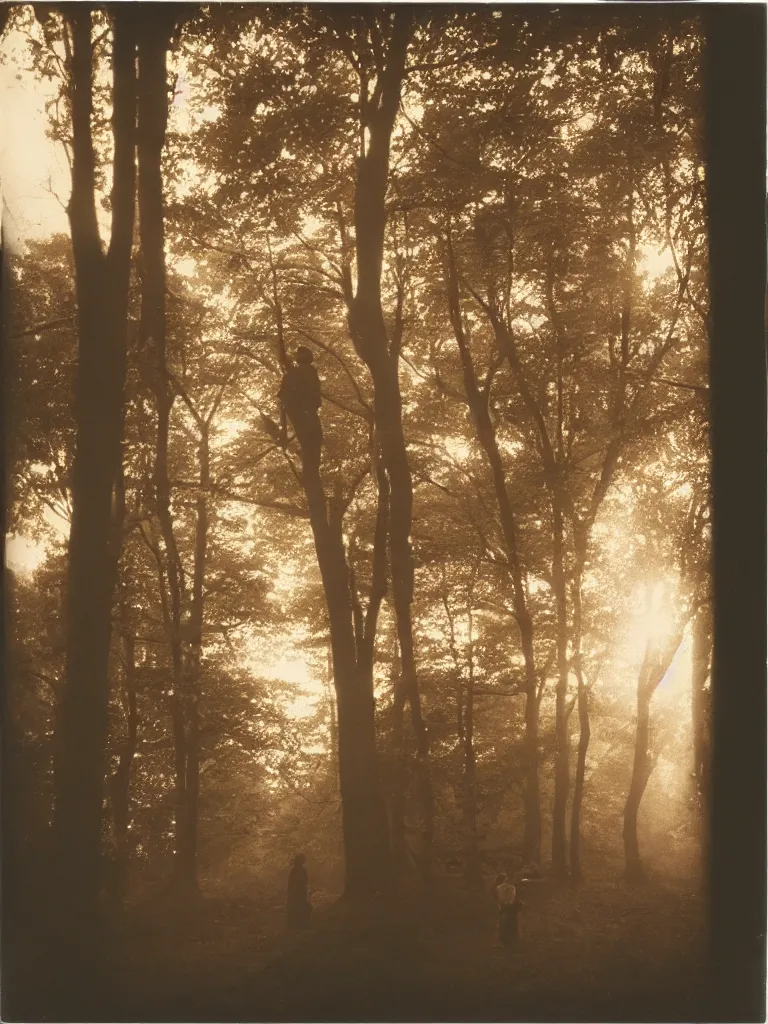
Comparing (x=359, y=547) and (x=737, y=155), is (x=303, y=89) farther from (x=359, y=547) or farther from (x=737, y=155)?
(x=359, y=547)

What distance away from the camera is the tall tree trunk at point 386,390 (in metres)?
6.73

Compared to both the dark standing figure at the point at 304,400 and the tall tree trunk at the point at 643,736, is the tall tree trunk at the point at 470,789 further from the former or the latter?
the dark standing figure at the point at 304,400

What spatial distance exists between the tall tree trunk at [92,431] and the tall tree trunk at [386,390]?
2067mm

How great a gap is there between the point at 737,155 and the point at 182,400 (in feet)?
14.6

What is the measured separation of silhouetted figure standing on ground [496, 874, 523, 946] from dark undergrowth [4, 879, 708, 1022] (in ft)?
0.24

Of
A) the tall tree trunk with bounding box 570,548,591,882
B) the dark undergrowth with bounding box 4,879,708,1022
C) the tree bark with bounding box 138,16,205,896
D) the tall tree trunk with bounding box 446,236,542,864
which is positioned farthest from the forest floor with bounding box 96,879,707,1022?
the tall tree trunk with bounding box 446,236,542,864

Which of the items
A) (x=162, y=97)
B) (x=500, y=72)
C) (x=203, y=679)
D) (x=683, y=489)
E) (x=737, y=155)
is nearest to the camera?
(x=737, y=155)

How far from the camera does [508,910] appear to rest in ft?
18.4

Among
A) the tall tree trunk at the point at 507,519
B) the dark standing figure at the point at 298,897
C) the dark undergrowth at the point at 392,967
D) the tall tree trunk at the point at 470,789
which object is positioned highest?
the tall tree trunk at the point at 507,519

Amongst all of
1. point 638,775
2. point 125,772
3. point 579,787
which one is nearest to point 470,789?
point 579,787

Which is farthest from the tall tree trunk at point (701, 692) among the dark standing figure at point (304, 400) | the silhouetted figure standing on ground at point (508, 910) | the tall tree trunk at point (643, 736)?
the dark standing figure at point (304, 400)

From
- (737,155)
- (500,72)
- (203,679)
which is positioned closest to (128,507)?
(203,679)

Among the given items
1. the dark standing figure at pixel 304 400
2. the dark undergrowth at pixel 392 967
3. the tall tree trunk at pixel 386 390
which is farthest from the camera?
the dark standing figure at pixel 304 400

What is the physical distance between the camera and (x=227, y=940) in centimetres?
509
